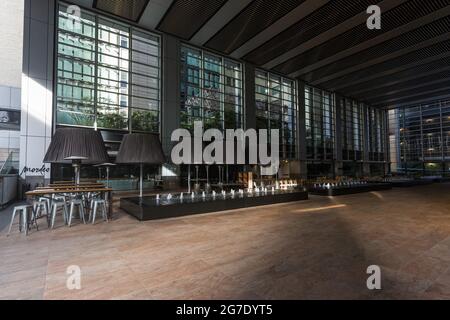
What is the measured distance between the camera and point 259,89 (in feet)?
69.1

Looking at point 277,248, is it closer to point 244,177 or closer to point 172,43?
point 244,177

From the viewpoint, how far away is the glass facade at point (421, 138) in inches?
1231

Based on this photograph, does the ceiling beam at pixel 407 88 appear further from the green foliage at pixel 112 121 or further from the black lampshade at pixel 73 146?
the black lampshade at pixel 73 146

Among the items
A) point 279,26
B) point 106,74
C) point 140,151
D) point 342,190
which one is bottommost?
point 342,190

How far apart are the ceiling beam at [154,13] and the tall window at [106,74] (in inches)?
31.5

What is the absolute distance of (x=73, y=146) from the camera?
4.72 m

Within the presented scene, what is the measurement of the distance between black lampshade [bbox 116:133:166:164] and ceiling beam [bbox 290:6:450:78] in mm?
17822

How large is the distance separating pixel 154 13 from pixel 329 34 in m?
11.6

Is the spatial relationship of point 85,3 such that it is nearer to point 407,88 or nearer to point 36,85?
point 36,85

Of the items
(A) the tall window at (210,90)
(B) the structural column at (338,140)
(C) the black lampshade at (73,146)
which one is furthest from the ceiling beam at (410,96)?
(C) the black lampshade at (73,146)

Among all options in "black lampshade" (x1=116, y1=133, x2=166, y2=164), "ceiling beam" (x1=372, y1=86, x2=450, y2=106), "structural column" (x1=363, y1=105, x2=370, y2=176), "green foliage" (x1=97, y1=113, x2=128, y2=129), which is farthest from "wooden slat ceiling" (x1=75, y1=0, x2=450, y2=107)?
"black lampshade" (x1=116, y1=133, x2=166, y2=164)

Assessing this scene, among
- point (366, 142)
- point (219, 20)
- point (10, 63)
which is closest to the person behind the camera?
point (219, 20)

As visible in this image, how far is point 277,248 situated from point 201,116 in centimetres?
1447
